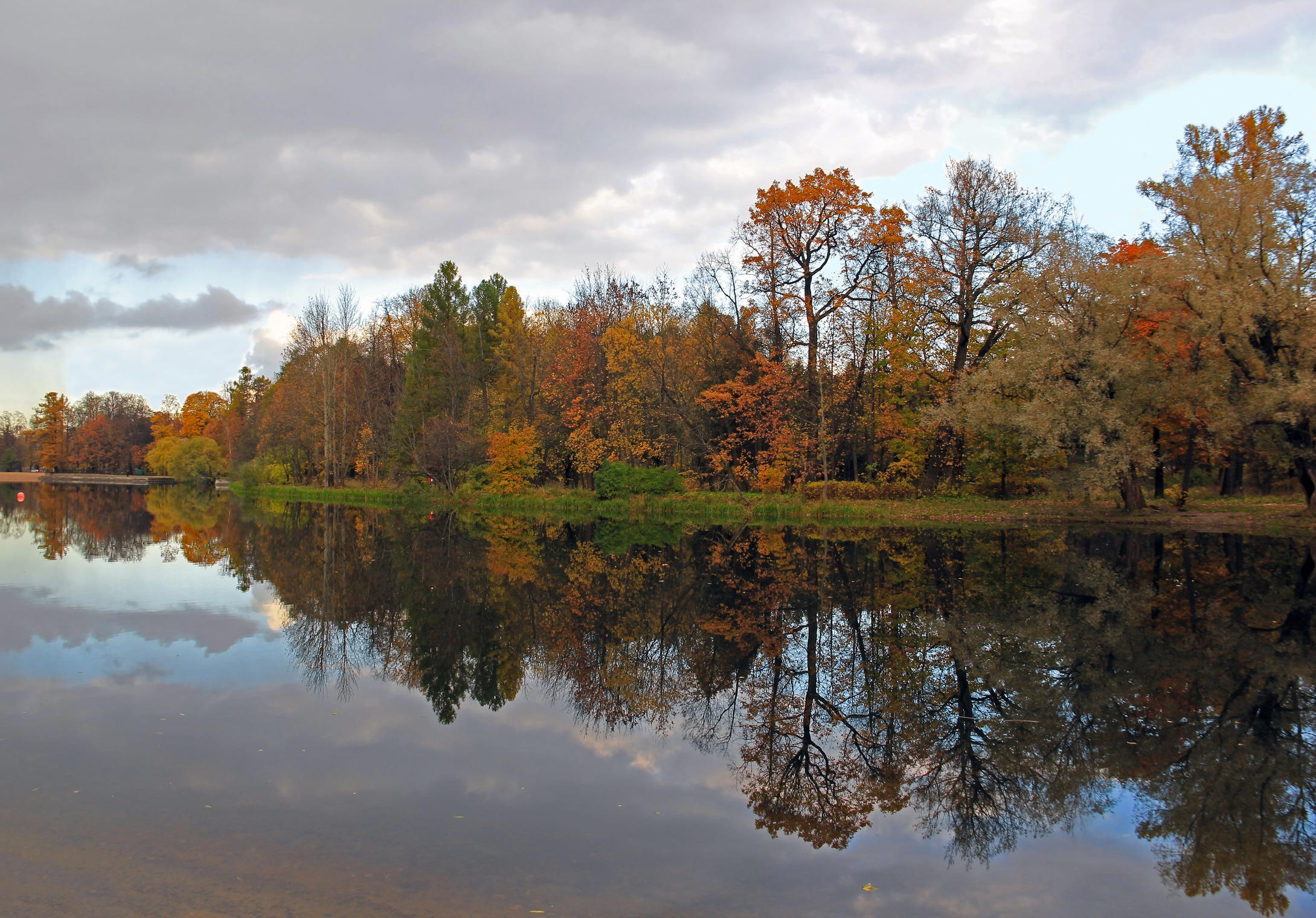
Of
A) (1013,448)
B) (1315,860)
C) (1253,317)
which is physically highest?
(1253,317)

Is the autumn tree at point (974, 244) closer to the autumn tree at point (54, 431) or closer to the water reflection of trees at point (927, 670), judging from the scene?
the water reflection of trees at point (927, 670)

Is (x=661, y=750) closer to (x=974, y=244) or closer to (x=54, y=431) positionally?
(x=974, y=244)

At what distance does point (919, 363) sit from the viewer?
112ft

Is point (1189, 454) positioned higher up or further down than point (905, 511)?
higher up

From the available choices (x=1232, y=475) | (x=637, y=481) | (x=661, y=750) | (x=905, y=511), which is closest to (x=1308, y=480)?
(x=1232, y=475)

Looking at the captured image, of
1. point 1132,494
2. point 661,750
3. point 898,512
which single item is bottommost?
point 661,750

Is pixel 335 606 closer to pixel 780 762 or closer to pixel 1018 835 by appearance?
pixel 780 762

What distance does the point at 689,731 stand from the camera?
7.59 meters

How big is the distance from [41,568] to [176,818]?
16454 mm

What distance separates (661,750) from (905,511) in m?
25.9

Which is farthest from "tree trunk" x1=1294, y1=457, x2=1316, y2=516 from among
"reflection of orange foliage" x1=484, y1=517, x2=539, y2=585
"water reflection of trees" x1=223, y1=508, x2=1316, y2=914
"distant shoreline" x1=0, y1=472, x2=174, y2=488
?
"distant shoreline" x1=0, y1=472, x2=174, y2=488

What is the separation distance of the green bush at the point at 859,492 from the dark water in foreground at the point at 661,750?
1797cm

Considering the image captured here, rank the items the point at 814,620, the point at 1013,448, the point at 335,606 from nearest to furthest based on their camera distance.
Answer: the point at 814,620, the point at 335,606, the point at 1013,448

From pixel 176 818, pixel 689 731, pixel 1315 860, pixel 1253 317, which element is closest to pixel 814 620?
pixel 689 731
